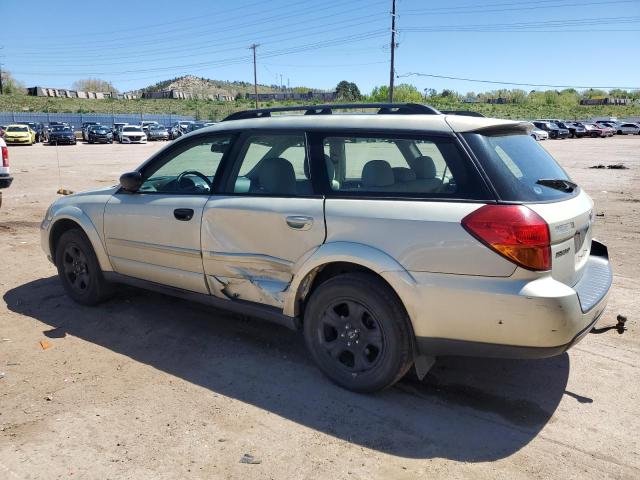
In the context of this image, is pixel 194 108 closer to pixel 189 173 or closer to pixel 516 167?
pixel 189 173

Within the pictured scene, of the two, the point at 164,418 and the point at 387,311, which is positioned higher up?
the point at 387,311

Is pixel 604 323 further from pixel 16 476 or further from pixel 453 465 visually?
pixel 16 476

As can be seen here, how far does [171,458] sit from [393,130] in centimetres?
230

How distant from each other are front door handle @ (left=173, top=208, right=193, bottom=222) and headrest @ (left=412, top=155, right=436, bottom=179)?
1711mm

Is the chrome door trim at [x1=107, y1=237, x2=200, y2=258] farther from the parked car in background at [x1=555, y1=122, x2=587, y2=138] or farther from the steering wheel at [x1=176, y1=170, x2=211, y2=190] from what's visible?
the parked car in background at [x1=555, y1=122, x2=587, y2=138]

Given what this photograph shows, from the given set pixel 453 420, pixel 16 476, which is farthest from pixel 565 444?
pixel 16 476

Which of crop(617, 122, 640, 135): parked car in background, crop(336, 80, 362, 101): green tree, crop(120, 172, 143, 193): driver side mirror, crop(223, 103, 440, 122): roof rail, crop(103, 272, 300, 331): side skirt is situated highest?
crop(336, 80, 362, 101): green tree

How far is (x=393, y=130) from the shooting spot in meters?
3.42

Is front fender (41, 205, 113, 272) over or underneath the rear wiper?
underneath

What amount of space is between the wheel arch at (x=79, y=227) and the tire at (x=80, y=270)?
7 centimetres

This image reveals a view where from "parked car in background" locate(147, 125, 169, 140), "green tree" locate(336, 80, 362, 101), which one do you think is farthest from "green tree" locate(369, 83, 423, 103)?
"parked car in background" locate(147, 125, 169, 140)

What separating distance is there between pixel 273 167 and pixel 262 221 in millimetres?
469

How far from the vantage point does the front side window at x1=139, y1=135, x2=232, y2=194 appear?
420cm

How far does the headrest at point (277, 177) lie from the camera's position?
375 centimetres
